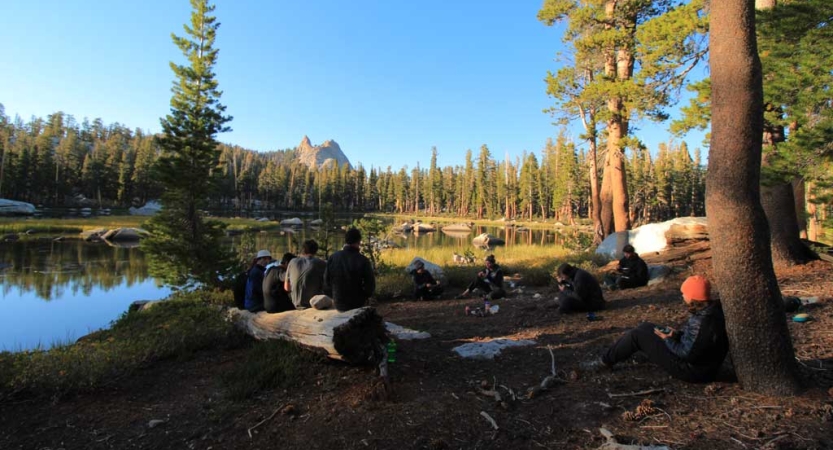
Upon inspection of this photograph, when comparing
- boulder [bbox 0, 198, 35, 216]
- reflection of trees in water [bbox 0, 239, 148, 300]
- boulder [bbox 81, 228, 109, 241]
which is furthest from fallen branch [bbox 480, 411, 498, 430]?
boulder [bbox 0, 198, 35, 216]

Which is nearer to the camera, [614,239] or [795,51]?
[795,51]

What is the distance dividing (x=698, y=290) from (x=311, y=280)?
4.38 metres

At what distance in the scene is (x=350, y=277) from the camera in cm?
512

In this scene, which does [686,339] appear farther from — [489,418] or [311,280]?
[311,280]

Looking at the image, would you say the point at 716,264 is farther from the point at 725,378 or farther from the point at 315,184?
the point at 315,184

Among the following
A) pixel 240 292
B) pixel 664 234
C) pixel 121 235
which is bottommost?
pixel 240 292

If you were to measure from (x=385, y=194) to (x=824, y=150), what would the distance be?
104506mm

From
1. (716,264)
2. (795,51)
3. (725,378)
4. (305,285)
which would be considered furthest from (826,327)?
(305,285)

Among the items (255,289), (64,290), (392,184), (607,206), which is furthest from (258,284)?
(392,184)

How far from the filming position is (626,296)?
8.14 m

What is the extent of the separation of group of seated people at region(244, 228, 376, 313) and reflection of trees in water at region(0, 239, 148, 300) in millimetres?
12846

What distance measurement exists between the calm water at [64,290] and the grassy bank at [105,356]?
3.82 meters

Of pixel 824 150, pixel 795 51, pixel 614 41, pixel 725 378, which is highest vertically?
pixel 614 41

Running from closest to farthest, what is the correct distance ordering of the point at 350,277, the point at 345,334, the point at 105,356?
the point at 345,334 < the point at 350,277 < the point at 105,356
